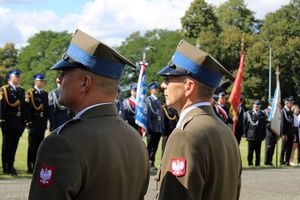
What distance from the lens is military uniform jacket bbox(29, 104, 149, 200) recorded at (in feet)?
8.23

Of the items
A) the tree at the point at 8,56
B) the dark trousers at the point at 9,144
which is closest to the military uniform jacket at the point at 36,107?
the dark trousers at the point at 9,144

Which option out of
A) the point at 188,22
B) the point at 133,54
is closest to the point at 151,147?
the point at 188,22

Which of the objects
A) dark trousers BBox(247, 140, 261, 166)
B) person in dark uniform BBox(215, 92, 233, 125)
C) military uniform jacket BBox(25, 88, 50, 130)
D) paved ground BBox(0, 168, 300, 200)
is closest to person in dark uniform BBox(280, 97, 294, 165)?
dark trousers BBox(247, 140, 261, 166)

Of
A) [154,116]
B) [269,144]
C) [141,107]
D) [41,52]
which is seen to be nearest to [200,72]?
[141,107]

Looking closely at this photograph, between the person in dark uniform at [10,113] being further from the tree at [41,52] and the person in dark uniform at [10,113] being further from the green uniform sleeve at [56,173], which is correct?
the tree at [41,52]

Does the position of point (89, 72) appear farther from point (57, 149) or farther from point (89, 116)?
point (57, 149)

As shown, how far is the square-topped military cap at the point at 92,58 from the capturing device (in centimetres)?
282

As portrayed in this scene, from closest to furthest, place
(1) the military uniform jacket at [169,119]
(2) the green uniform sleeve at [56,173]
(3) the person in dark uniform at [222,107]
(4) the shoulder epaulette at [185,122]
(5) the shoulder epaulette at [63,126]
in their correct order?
(2) the green uniform sleeve at [56,173] < (5) the shoulder epaulette at [63,126] < (4) the shoulder epaulette at [185,122] < (3) the person in dark uniform at [222,107] < (1) the military uniform jacket at [169,119]

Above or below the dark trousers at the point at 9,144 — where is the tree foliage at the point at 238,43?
above

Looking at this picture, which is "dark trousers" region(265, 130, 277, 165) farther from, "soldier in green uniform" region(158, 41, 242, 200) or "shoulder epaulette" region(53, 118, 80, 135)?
"shoulder epaulette" region(53, 118, 80, 135)

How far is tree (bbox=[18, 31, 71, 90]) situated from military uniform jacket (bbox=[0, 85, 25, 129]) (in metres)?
75.0

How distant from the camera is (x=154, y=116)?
51.4 ft

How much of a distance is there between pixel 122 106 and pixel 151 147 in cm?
135

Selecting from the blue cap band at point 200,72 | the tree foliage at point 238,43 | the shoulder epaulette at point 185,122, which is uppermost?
the tree foliage at point 238,43
